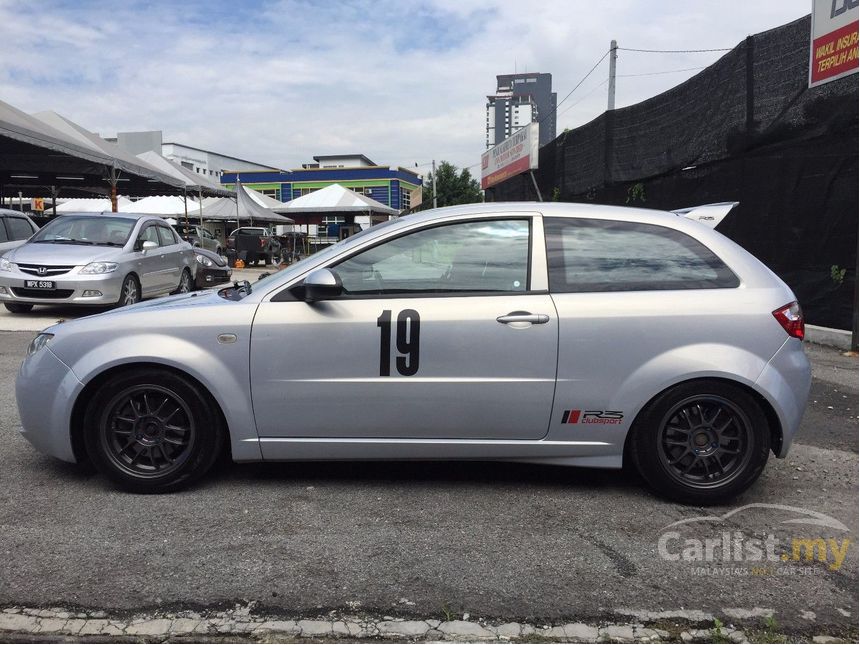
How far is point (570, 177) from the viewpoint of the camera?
45.8 feet

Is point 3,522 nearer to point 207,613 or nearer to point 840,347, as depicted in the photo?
point 207,613

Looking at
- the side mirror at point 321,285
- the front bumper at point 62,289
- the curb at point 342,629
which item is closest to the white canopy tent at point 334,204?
the front bumper at point 62,289

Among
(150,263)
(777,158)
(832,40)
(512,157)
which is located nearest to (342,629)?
(832,40)

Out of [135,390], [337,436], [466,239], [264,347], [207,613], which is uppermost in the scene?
[466,239]

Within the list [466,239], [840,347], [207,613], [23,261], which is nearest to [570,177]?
[840,347]

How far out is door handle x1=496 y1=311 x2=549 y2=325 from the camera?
342 centimetres

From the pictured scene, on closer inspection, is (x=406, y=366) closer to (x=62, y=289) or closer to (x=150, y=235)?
(x=62, y=289)

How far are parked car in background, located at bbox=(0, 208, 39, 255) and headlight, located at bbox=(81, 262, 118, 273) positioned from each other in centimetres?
289

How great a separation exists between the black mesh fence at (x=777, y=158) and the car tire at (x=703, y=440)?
5.05 metres

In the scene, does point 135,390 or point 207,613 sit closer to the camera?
point 207,613

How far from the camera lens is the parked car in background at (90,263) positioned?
31.8ft

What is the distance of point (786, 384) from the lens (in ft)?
11.2

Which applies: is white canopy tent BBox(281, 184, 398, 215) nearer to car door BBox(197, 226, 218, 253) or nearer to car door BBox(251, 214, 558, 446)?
car door BBox(197, 226, 218, 253)

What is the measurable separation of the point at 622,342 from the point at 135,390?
7.93 feet
